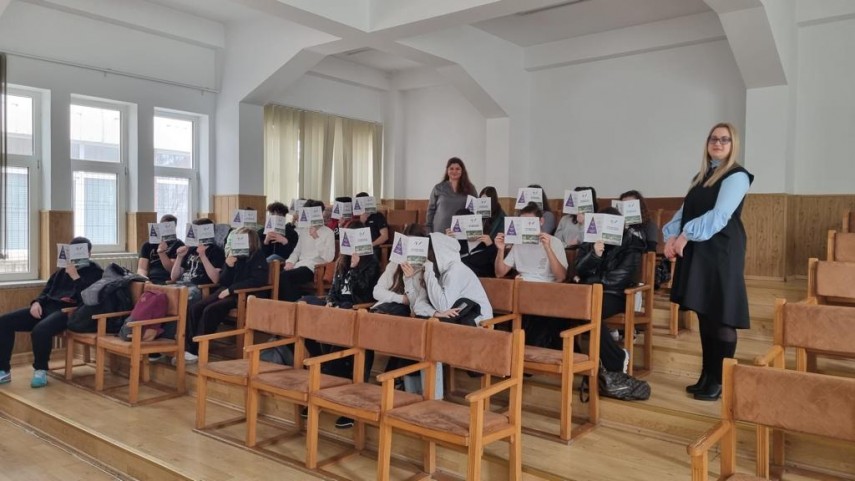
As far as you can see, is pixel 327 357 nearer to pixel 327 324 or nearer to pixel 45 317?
pixel 327 324

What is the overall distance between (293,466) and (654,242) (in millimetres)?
3088

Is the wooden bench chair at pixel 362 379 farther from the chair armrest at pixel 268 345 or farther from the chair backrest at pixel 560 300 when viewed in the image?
the chair backrest at pixel 560 300

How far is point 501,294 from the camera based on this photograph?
3.92 m

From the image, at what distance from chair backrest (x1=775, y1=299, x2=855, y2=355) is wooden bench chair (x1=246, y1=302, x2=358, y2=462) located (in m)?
2.09

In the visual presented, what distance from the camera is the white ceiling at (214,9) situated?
21.8 feet

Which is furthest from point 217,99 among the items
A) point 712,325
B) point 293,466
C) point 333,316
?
point 712,325

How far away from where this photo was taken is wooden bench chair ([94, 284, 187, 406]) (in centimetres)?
436

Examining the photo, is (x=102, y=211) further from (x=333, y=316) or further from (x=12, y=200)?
(x=333, y=316)

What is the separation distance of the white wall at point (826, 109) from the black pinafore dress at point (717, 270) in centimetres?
345

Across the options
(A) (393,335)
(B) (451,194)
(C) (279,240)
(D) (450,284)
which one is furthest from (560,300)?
(C) (279,240)

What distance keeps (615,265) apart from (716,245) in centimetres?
87

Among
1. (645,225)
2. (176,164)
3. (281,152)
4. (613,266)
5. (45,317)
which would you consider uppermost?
(281,152)

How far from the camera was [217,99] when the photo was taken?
7547 mm

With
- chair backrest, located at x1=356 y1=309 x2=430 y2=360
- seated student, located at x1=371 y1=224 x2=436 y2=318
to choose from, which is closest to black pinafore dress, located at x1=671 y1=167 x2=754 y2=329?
chair backrest, located at x1=356 y1=309 x2=430 y2=360
